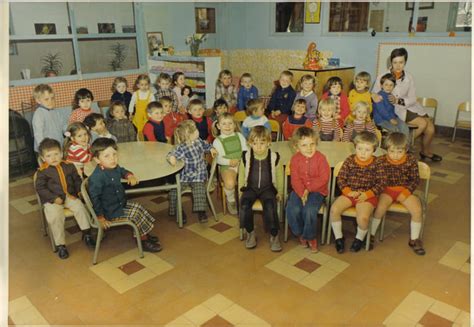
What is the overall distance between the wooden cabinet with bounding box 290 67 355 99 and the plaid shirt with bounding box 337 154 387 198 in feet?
12.5

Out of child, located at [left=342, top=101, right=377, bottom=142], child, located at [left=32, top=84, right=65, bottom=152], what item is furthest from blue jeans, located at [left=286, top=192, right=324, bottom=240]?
child, located at [left=32, top=84, right=65, bottom=152]

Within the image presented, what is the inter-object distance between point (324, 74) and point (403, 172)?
396cm

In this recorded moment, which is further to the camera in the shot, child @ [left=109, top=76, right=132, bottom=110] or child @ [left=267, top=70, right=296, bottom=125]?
child @ [left=109, top=76, right=132, bottom=110]

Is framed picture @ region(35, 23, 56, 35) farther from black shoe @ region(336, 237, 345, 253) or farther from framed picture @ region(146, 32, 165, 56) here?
black shoe @ region(336, 237, 345, 253)

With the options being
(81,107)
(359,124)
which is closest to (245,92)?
(359,124)

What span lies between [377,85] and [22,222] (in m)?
4.66

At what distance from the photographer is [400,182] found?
343 centimetres

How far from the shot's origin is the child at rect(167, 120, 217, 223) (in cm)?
388

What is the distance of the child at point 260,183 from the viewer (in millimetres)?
3490

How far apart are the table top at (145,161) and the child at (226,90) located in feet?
7.13

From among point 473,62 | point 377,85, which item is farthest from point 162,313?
point 377,85

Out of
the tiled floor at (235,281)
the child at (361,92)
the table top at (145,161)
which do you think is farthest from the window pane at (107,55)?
the child at (361,92)

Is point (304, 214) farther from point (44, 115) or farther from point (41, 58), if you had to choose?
point (41, 58)

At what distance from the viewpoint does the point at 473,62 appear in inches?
38.9
